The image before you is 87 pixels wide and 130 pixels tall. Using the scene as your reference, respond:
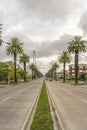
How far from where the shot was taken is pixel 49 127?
11383 millimetres

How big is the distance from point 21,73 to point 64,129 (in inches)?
5408

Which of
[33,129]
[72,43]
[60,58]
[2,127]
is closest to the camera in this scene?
[33,129]

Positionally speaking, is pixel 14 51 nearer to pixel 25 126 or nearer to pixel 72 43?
pixel 72 43

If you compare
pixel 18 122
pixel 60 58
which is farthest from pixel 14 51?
pixel 18 122

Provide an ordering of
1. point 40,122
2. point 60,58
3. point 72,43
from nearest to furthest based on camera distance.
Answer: point 40,122
point 72,43
point 60,58

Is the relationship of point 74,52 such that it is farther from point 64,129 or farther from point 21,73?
point 64,129

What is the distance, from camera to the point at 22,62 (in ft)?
502

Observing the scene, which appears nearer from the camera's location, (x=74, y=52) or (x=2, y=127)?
(x=2, y=127)

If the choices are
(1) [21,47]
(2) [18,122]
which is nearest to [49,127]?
(2) [18,122]

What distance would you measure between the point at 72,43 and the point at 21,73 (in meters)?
54.6

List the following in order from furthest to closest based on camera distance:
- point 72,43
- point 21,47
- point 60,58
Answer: point 60,58 → point 21,47 → point 72,43

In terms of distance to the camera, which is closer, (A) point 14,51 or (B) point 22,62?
(A) point 14,51

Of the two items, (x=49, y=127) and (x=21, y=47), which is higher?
(x=21, y=47)

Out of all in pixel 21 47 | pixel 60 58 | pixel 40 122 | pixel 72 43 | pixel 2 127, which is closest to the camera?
pixel 2 127
